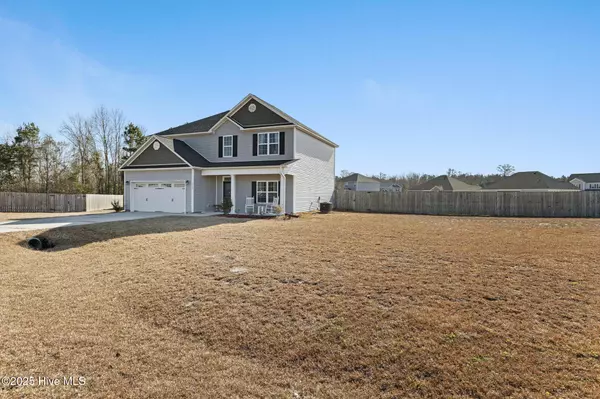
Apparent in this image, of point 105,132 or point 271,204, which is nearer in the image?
point 271,204

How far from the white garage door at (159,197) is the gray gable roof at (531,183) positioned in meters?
37.3

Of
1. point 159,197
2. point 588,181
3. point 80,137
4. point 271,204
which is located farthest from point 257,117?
point 588,181

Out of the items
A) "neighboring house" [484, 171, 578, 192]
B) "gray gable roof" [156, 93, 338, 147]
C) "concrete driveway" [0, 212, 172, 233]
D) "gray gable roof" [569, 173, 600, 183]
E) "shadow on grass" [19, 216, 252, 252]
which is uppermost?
→ "gray gable roof" [156, 93, 338, 147]

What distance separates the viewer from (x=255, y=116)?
20500 mm

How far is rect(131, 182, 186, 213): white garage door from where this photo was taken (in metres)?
20.7

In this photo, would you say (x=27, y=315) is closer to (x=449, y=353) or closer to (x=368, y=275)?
(x=368, y=275)

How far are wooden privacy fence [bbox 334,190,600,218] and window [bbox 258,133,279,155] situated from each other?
346 inches

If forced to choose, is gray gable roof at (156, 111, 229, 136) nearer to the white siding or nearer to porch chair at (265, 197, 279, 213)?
the white siding

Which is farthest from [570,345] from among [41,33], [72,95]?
[72,95]

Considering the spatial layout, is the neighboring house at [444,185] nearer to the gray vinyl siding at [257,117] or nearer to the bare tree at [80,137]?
the gray vinyl siding at [257,117]

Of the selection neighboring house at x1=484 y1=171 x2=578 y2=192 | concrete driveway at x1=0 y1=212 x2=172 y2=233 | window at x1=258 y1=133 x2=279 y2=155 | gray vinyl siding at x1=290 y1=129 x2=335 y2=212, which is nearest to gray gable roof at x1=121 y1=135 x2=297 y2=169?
window at x1=258 y1=133 x2=279 y2=155

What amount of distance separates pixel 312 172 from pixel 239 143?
18.1ft

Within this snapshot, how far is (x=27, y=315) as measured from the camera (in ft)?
17.3

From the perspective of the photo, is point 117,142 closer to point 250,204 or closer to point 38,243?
point 250,204
